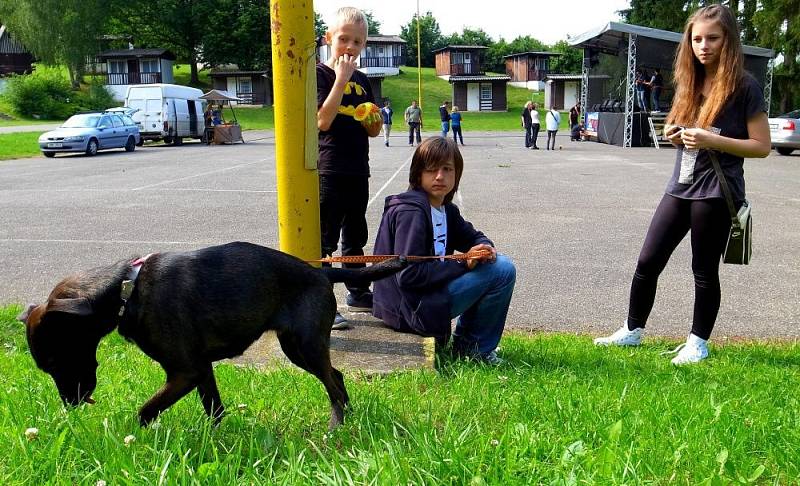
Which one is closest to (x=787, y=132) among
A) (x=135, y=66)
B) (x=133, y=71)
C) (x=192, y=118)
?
(x=192, y=118)

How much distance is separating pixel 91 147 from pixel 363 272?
25528 mm

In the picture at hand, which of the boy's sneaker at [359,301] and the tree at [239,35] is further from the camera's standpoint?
the tree at [239,35]

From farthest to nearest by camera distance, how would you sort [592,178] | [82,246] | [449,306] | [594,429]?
[592,178], [82,246], [449,306], [594,429]

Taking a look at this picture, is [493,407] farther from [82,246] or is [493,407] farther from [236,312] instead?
[82,246]

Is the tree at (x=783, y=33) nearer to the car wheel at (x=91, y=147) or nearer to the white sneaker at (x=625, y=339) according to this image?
the car wheel at (x=91, y=147)

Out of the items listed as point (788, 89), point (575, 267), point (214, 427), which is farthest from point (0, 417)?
point (788, 89)

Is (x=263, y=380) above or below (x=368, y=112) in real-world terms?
below

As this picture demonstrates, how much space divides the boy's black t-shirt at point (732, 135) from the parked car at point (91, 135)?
24557 mm

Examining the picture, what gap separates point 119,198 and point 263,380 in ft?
33.3

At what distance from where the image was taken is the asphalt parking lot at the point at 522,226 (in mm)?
5812

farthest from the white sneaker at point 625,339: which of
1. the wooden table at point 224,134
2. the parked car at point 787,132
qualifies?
the wooden table at point 224,134

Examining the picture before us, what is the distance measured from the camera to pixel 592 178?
1650 centimetres

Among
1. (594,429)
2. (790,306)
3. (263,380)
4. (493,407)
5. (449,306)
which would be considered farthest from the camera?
(790,306)

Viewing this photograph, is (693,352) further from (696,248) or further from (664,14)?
(664,14)
